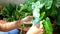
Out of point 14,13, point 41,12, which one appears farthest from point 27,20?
point 14,13

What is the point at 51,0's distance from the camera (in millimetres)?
1593

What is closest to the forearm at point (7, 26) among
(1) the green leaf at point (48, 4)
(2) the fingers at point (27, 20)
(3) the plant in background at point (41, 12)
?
(2) the fingers at point (27, 20)

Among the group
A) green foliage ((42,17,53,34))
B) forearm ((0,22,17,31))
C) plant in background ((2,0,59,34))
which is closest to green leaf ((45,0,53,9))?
plant in background ((2,0,59,34))

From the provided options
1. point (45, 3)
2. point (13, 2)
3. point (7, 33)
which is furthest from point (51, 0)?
point (13, 2)

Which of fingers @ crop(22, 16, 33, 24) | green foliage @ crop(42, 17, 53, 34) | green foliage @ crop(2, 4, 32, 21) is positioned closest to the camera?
green foliage @ crop(42, 17, 53, 34)

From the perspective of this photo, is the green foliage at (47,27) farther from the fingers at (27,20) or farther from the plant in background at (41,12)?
the fingers at (27,20)

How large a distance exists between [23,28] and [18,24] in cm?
6

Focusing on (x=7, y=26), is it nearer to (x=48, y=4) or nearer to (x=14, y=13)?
(x=14, y=13)

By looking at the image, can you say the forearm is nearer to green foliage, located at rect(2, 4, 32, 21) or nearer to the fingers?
the fingers

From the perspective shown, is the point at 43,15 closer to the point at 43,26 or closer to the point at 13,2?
the point at 43,26

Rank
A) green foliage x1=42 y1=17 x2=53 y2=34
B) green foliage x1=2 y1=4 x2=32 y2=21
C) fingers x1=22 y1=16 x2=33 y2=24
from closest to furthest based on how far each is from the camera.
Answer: green foliage x1=42 y1=17 x2=53 y2=34 < fingers x1=22 y1=16 x2=33 y2=24 < green foliage x1=2 y1=4 x2=32 y2=21

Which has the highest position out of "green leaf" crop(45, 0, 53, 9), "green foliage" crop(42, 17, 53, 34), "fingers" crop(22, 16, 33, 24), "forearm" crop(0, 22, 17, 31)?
"green leaf" crop(45, 0, 53, 9)

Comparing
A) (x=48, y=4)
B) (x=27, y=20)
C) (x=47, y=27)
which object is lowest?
(x=47, y=27)

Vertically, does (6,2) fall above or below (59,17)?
above
